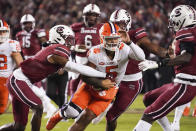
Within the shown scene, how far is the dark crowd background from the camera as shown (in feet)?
44.2

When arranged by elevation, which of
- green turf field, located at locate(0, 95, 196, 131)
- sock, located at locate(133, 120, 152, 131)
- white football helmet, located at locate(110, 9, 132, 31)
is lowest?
green turf field, located at locate(0, 95, 196, 131)

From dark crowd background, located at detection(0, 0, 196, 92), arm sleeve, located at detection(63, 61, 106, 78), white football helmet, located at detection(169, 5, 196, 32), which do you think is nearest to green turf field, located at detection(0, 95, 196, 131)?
arm sleeve, located at detection(63, 61, 106, 78)

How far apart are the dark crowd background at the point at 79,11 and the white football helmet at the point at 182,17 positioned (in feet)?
26.1

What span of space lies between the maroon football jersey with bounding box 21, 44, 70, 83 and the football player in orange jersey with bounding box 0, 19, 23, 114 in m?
1.04

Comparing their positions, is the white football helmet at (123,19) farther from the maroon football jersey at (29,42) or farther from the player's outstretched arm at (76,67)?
Result: the maroon football jersey at (29,42)

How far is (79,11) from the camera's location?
1417 centimetres

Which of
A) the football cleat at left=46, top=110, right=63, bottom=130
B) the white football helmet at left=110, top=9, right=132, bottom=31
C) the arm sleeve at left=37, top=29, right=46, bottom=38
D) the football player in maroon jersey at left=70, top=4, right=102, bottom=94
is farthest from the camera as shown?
the arm sleeve at left=37, top=29, right=46, bottom=38

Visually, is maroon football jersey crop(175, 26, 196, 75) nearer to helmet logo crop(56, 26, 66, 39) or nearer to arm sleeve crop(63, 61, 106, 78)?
arm sleeve crop(63, 61, 106, 78)

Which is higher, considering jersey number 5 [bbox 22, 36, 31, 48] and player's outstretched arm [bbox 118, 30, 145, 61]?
player's outstretched arm [bbox 118, 30, 145, 61]

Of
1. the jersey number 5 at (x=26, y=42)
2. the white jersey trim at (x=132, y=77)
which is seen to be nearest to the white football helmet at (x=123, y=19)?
the white jersey trim at (x=132, y=77)

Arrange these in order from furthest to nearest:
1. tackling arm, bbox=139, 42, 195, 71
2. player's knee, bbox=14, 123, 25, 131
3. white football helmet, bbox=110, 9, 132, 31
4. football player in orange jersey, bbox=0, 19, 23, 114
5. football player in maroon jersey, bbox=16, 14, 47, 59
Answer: football player in maroon jersey, bbox=16, 14, 47, 59
football player in orange jersey, bbox=0, 19, 23, 114
white football helmet, bbox=110, 9, 132, 31
player's knee, bbox=14, 123, 25, 131
tackling arm, bbox=139, 42, 195, 71

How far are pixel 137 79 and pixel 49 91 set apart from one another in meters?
2.25

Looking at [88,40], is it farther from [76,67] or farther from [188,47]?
[188,47]

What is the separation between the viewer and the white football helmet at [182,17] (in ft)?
14.8
